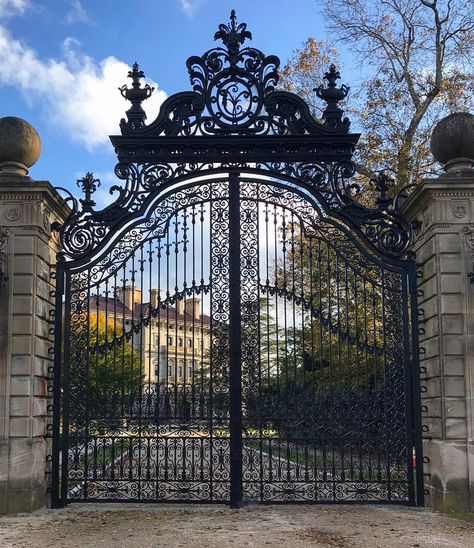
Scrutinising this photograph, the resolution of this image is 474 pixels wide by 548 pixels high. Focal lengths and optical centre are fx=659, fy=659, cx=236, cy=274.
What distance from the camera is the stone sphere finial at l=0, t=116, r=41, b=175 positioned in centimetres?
796

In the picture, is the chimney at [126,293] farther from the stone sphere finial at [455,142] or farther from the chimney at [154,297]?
the stone sphere finial at [455,142]

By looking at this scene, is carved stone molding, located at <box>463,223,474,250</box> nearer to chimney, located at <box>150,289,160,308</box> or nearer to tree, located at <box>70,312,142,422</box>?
chimney, located at <box>150,289,160,308</box>

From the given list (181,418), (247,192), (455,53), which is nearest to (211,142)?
(247,192)

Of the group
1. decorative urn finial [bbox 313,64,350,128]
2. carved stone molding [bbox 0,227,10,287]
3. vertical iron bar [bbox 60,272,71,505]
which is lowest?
vertical iron bar [bbox 60,272,71,505]

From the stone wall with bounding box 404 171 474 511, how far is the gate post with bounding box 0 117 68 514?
4.51m

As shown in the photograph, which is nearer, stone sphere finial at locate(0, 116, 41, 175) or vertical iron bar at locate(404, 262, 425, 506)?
vertical iron bar at locate(404, 262, 425, 506)

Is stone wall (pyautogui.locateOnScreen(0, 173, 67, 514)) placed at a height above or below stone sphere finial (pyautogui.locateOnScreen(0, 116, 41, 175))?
below

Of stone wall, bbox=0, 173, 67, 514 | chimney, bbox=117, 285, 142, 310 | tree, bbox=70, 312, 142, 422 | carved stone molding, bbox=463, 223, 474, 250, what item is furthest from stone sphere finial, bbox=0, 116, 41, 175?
carved stone molding, bbox=463, 223, 474, 250

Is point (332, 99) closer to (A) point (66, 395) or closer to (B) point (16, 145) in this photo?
(B) point (16, 145)

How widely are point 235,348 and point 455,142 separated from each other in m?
3.62

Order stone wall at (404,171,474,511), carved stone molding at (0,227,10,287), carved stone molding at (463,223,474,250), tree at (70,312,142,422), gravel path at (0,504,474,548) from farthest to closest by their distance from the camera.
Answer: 1. tree at (70,312,142,422)
2. carved stone molding at (463,223,474,250)
3. carved stone molding at (0,227,10,287)
4. stone wall at (404,171,474,511)
5. gravel path at (0,504,474,548)

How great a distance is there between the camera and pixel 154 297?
8.20 metres

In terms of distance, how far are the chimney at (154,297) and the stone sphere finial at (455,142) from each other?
3861 millimetres

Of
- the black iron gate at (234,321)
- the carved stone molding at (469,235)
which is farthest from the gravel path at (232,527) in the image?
the carved stone molding at (469,235)
